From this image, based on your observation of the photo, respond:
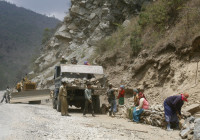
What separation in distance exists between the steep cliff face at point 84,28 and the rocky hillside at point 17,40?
34139 mm

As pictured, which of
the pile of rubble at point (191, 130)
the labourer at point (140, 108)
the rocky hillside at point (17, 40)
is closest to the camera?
the pile of rubble at point (191, 130)

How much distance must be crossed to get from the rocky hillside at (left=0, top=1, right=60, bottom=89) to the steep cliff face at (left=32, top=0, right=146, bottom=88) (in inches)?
1344

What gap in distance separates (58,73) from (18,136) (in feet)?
25.4

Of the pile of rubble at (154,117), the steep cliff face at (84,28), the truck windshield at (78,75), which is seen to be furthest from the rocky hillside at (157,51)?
the truck windshield at (78,75)

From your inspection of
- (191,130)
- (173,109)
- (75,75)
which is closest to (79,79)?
(75,75)

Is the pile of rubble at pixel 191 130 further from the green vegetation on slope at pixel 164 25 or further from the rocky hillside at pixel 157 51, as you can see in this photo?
the green vegetation on slope at pixel 164 25

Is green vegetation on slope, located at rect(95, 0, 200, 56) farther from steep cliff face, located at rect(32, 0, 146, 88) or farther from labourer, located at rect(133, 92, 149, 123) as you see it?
steep cliff face, located at rect(32, 0, 146, 88)

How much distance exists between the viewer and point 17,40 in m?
96.5

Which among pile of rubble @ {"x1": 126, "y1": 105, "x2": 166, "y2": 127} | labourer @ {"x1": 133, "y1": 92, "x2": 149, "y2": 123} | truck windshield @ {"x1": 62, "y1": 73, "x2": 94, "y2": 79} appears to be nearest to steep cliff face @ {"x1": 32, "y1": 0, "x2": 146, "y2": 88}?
truck windshield @ {"x1": 62, "y1": 73, "x2": 94, "y2": 79}

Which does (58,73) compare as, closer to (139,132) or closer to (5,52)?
(139,132)

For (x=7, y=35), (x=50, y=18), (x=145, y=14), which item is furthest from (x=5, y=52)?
(x=145, y=14)

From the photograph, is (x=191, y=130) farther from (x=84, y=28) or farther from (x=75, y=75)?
(x=84, y=28)

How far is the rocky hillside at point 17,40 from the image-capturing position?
265 feet

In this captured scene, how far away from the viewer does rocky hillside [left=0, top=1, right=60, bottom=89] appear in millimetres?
80738
